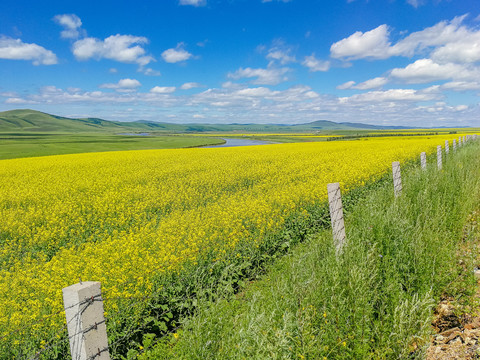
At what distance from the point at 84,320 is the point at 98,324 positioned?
0.49 ft

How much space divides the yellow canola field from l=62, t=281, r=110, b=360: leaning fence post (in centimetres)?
200

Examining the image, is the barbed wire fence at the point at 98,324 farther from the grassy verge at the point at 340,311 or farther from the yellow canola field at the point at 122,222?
the grassy verge at the point at 340,311

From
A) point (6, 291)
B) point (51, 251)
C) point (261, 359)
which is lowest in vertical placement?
point (51, 251)

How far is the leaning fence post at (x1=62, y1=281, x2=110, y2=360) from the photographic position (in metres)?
2.27

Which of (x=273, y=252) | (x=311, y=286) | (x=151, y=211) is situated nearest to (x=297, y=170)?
(x=151, y=211)

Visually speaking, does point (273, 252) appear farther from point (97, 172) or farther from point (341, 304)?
point (97, 172)

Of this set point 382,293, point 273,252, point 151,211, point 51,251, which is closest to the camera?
point 382,293

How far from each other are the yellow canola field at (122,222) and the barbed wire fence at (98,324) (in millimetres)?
230

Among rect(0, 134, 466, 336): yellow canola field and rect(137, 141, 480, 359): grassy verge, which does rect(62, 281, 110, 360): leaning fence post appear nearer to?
rect(137, 141, 480, 359): grassy verge

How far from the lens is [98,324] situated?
2.42 m

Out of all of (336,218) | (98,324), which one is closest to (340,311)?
(336,218)

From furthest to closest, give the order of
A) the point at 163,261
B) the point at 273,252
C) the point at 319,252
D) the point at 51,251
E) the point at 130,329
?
the point at 51,251 → the point at 273,252 → the point at 163,261 → the point at 319,252 → the point at 130,329

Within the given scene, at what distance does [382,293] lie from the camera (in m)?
3.40

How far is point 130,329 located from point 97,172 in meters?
17.4
